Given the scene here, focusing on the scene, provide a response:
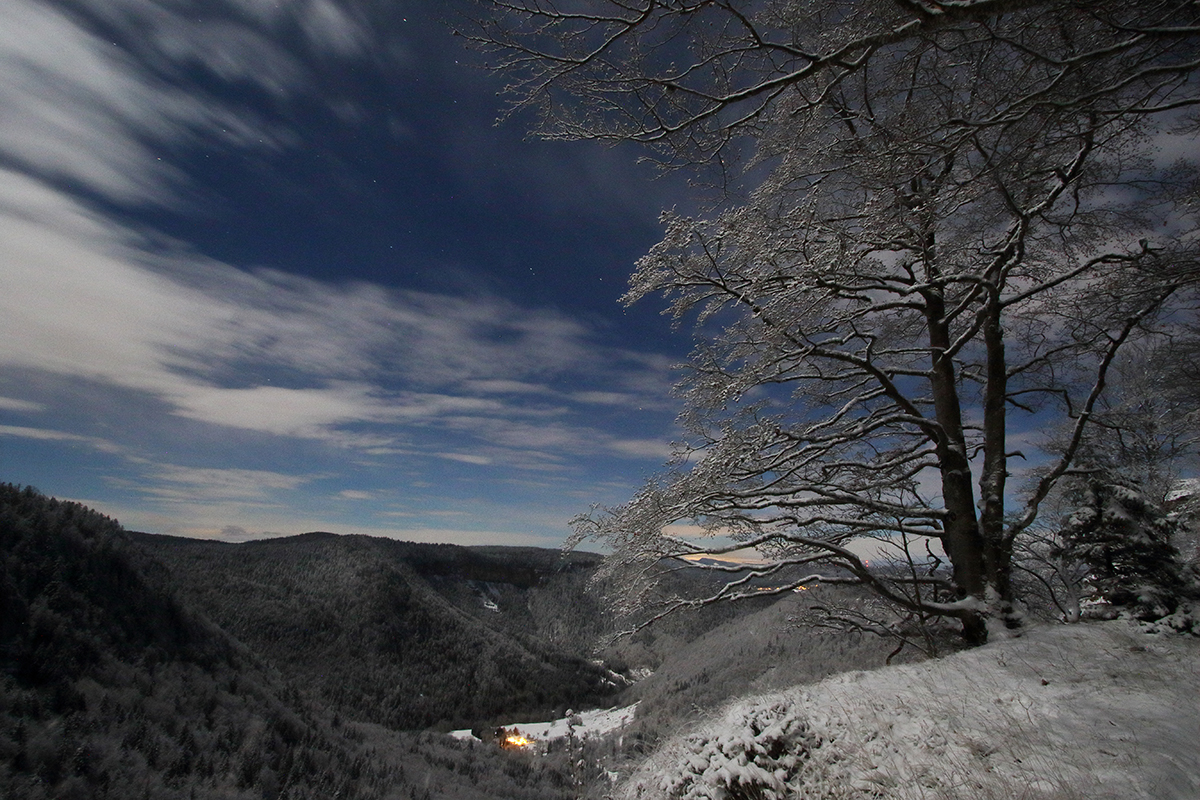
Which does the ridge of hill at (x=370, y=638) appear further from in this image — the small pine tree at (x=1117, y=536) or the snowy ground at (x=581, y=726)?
the small pine tree at (x=1117, y=536)

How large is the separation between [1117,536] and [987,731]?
7157 mm

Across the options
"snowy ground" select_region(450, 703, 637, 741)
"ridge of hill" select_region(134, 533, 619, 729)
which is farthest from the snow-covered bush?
"ridge of hill" select_region(134, 533, 619, 729)

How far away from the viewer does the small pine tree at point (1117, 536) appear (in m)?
7.22

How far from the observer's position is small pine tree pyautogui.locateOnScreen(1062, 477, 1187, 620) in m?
7.22

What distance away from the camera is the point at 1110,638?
15.1 feet

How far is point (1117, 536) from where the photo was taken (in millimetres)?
7723

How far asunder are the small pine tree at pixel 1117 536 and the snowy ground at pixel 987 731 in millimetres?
3690

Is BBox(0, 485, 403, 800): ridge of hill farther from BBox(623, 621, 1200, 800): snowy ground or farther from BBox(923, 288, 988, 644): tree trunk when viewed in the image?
BBox(923, 288, 988, 644): tree trunk

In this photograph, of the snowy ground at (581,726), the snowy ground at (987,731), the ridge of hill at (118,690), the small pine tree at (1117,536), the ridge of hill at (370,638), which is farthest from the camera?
the ridge of hill at (370,638)

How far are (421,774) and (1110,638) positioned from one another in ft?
95.3

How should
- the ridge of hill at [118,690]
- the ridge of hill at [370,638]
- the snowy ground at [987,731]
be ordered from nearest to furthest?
the snowy ground at [987,731] → the ridge of hill at [118,690] → the ridge of hill at [370,638]

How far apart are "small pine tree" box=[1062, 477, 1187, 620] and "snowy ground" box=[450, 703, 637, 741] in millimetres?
79285

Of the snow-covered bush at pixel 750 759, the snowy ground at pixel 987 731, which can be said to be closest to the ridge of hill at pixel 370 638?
the snow-covered bush at pixel 750 759

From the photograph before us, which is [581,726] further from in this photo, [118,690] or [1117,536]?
[1117,536]
